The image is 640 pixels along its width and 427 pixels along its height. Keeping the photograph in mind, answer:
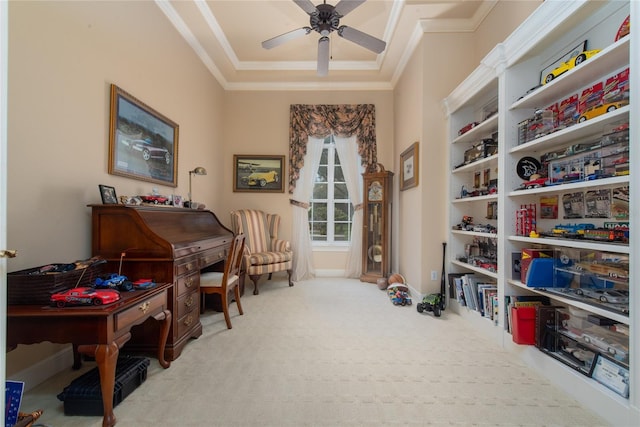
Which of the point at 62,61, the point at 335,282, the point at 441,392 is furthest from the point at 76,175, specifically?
the point at 335,282

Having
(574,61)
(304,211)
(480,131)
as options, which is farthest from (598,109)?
(304,211)

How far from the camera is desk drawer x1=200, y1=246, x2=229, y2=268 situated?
2.30 m

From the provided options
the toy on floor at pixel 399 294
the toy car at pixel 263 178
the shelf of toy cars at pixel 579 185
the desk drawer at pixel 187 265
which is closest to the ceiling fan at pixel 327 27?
the shelf of toy cars at pixel 579 185

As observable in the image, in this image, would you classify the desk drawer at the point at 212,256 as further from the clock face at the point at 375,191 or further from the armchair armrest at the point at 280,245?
the clock face at the point at 375,191

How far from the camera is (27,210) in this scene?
152 centimetres

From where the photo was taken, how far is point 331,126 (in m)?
4.32

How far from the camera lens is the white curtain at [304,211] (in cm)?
425

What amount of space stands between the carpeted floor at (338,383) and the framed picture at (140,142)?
1.54 m

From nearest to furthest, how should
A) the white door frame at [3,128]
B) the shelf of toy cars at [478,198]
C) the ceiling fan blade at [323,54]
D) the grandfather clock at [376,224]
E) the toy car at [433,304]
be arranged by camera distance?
the white door frame at [3,128] < the shelf of toy cars at [478,198] < the ceiling fan blade at [323,54] < the toy car at [433,304] < the grandfather clock at [376,224]

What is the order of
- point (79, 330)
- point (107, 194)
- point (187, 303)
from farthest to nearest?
point (187, 303) < point (107, 194) < point (79, 330)

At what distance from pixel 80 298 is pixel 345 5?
272 centimetres

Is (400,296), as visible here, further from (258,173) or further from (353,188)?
(258,173)

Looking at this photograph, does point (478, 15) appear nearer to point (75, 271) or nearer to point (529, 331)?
point (529, 331)

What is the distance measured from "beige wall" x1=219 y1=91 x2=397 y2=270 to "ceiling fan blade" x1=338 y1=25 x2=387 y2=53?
1.78 metres
